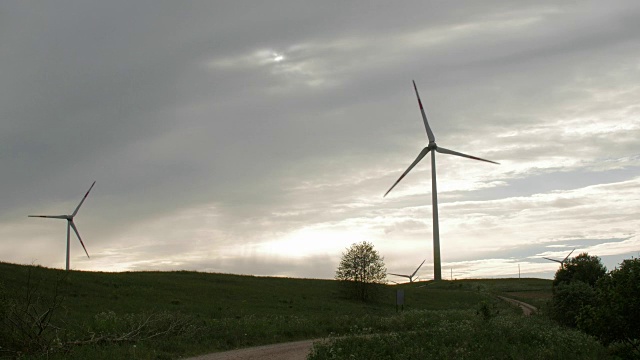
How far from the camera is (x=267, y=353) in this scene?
28750 mm

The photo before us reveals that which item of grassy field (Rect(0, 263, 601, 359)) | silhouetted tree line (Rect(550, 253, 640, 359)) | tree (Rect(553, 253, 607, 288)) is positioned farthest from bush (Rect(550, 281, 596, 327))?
silhouetted tree line (Rect(550, 253, 640, 359))

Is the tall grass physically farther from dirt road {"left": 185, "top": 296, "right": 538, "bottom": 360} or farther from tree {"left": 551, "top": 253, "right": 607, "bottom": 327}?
tree {"left": 551, "top": 253, "right": 607, "bottom": 327}

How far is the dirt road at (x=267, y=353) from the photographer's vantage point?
2691cm

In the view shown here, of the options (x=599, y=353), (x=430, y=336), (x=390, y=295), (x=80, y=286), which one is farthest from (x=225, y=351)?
(x=390, y=295)

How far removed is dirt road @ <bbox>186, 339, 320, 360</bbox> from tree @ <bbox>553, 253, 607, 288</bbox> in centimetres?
3295

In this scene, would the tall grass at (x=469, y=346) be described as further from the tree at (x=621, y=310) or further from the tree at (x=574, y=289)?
the tree at (x=574, y=289)

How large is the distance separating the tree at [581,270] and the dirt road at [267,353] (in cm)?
3295

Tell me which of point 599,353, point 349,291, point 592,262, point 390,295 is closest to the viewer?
point 599,353

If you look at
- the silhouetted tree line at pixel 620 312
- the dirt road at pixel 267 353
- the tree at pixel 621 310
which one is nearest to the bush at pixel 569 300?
the silhouetted tree line at pixel 620 312

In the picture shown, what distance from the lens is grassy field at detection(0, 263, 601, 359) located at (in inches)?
1132

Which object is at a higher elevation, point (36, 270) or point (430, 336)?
point (36, 270)

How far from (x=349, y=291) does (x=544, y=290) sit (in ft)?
209

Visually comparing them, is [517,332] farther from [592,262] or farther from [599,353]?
[592,262]

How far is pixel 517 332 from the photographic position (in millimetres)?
28344
